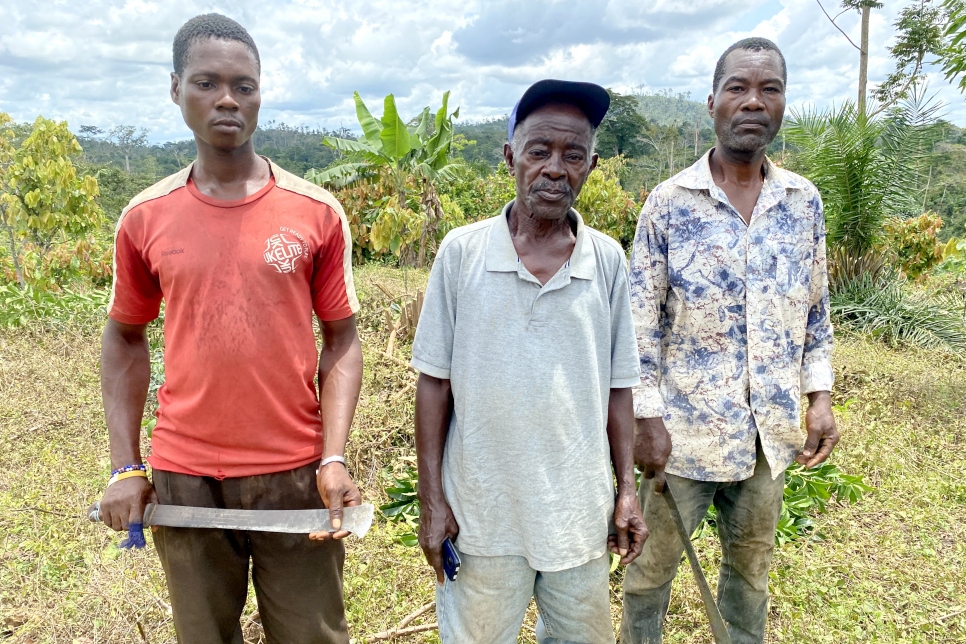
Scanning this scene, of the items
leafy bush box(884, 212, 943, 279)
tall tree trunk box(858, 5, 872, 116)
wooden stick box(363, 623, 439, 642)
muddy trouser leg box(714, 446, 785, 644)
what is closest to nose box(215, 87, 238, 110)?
muddy trouser leg box(714, 446, 785, 644)

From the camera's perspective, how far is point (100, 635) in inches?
99.0

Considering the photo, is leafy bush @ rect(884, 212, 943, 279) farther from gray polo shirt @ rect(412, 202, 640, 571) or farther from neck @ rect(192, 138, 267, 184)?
neck @ rect(192, 138, 267, 184)

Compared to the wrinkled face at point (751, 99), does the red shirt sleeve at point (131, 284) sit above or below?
below

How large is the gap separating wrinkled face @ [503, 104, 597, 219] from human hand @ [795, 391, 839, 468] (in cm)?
111

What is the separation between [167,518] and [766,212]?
183 cm

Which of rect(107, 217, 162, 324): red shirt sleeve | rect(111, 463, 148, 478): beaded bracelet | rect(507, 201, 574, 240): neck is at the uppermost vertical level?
rect(507, 201, 574, 240): neck

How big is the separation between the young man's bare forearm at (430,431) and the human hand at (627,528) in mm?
447

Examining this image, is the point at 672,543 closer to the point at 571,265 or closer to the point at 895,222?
the point at 571,265

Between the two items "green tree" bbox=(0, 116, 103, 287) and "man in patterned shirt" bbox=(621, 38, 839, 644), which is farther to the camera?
"green tree" bbox=(0, 116, 103, 287)

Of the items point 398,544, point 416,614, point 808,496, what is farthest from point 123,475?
point 808,496

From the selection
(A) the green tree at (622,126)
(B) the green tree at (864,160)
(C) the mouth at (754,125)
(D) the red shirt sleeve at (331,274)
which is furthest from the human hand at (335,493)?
(A) the green tree at (622,126)

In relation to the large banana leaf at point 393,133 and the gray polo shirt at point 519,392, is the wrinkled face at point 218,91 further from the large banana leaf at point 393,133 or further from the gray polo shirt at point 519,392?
the large banana leaf at point 393,133

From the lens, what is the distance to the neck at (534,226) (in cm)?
162

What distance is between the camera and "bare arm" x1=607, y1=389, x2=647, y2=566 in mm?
1678
